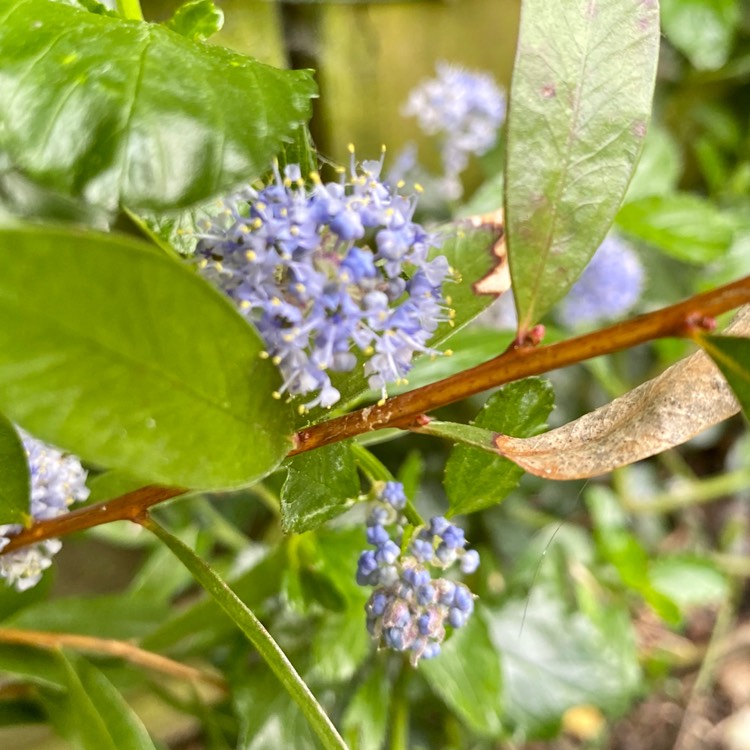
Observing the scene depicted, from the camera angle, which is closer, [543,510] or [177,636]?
[177,636]

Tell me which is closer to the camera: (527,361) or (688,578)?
(527,361)

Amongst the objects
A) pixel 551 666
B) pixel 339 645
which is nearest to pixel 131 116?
pixel 339 645

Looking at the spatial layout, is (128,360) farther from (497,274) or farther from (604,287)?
(604,287)

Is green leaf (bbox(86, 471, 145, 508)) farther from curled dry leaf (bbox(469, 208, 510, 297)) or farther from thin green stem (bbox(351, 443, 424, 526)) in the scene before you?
curled dry leaf (bbox(469, 208, 510, 297))

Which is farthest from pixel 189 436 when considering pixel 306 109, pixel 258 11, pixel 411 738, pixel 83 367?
pixel 258 11

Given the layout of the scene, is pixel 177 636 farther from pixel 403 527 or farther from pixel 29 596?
pixel 403 527

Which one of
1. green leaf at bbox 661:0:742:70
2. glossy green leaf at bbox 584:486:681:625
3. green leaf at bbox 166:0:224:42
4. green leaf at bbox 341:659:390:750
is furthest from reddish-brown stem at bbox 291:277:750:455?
green leaf at bbox 661:0:742:70
